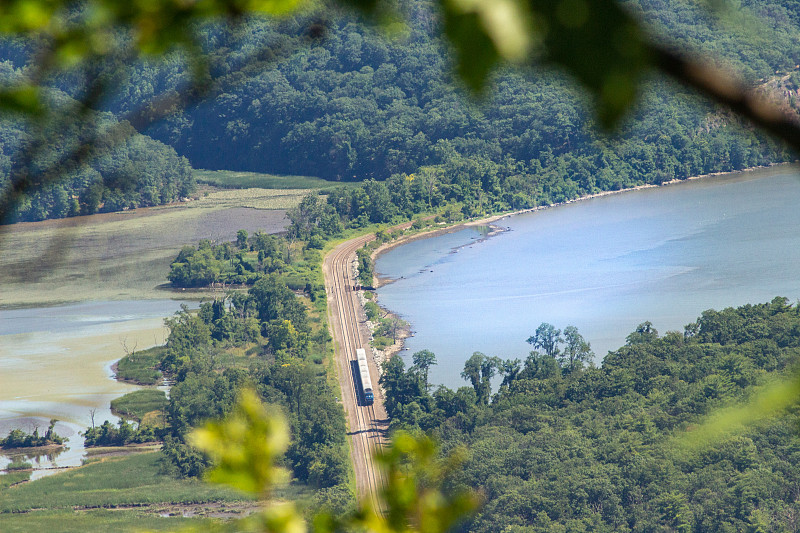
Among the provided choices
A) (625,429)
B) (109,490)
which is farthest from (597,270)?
(109,490)

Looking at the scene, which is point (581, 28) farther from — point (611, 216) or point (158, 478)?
point (611, 216)

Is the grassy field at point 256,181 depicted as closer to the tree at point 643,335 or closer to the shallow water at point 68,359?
the shallow water at point 68,359

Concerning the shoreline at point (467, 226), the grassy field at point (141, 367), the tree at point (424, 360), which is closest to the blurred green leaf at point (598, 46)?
the tree at point (424, 360)

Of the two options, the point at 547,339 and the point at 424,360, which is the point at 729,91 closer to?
the point at 424,360

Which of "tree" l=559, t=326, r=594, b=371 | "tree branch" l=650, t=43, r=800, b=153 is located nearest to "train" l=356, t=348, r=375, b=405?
"tree" l=559, t=326, r=594, b=371

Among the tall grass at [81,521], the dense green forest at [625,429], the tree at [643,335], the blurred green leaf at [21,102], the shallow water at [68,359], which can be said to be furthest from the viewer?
the tree at [643,335]

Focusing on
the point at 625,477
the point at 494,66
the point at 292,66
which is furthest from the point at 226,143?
the point at 494,66
